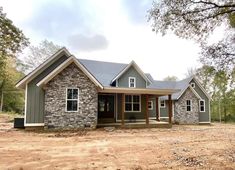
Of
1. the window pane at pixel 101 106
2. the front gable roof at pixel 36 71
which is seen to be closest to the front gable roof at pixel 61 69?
the front gable roof at pixel 36 71

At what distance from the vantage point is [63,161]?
6.50m

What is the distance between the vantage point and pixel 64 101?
14211 mm

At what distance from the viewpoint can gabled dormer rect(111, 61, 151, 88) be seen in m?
19.2

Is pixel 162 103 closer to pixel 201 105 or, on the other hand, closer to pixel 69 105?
pixel 201 105

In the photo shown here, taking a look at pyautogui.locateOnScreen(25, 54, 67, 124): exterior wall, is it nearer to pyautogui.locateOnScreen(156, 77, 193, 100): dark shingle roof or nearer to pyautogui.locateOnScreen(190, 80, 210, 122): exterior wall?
pyautogui.locateOnScreen(156, 77, 193, 100): dark shingle roof

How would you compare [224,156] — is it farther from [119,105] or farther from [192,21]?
[119,105]

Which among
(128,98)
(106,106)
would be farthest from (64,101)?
(128,98)

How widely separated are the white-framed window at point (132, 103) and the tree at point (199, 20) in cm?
1212

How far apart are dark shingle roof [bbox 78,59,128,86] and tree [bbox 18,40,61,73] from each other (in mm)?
24968

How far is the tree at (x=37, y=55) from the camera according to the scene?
142ft

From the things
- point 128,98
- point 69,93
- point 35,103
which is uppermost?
point 69,93

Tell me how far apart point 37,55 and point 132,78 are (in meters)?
33.1

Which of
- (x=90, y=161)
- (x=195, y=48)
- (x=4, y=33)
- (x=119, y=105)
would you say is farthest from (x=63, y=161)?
(x=119, y=105)

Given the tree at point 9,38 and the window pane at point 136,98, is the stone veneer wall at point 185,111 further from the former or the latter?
the tree at point 9,38
